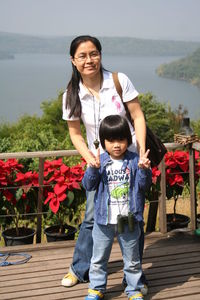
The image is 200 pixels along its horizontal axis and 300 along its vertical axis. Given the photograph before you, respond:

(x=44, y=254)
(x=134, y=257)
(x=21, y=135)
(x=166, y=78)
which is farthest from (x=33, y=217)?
(x=166, y=78)

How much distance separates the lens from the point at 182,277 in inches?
120

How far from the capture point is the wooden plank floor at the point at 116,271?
2.83 meters

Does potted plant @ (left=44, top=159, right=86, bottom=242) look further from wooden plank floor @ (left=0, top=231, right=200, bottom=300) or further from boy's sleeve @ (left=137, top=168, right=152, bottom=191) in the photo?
boy's sleeve @ (left=137, top=168, right=152, bottom=191)

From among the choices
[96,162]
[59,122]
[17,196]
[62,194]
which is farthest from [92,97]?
[59,122]

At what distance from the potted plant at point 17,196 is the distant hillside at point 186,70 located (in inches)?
5866

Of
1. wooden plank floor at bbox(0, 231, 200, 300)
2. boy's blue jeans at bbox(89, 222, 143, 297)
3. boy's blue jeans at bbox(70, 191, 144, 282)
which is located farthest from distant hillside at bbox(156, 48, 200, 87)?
boy's blue jeans at bbox(89, 222, 143, 297)

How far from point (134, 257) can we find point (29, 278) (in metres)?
0.79

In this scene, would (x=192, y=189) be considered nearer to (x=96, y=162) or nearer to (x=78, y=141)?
(x=78, y=141)

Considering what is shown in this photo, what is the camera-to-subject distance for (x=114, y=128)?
8.13 ft

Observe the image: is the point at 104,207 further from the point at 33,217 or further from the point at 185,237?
the point at 33,217

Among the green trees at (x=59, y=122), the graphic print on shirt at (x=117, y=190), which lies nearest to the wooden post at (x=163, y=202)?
the graphic print on shirt at (x=117, y=190)

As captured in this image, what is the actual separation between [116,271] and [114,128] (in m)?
1.14

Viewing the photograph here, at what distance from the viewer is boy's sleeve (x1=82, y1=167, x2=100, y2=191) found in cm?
250

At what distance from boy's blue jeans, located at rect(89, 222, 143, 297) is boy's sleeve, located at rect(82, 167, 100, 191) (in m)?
0.24
